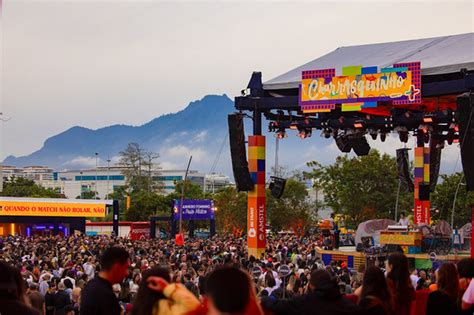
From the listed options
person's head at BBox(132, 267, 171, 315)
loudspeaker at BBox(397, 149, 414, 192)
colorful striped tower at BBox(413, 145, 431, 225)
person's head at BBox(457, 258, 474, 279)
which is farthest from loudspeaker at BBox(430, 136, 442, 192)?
person's head at BBox(132, 267, 171, 315)

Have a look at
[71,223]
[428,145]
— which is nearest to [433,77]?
[428,145]

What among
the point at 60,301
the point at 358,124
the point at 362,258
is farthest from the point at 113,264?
the point at 358,124

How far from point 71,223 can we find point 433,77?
47314mm

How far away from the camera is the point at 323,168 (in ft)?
210

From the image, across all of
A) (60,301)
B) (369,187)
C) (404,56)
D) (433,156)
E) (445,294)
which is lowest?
(60,301)

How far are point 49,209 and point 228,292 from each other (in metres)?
66.6

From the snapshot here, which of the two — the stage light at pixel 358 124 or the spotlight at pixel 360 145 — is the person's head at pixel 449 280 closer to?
the stage light at pixel 358 124

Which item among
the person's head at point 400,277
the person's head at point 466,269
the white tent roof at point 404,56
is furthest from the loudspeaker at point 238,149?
the person's head at point 400,277

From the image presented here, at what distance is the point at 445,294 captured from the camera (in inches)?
302

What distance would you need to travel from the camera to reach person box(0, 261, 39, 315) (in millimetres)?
5445

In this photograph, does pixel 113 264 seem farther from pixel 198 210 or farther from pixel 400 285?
pixel 198 210

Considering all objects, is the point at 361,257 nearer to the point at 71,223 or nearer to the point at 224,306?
the point at 224,306

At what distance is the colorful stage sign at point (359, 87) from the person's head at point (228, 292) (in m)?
24.6

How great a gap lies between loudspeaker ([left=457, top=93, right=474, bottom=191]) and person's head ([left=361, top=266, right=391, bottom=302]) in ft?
61.0
